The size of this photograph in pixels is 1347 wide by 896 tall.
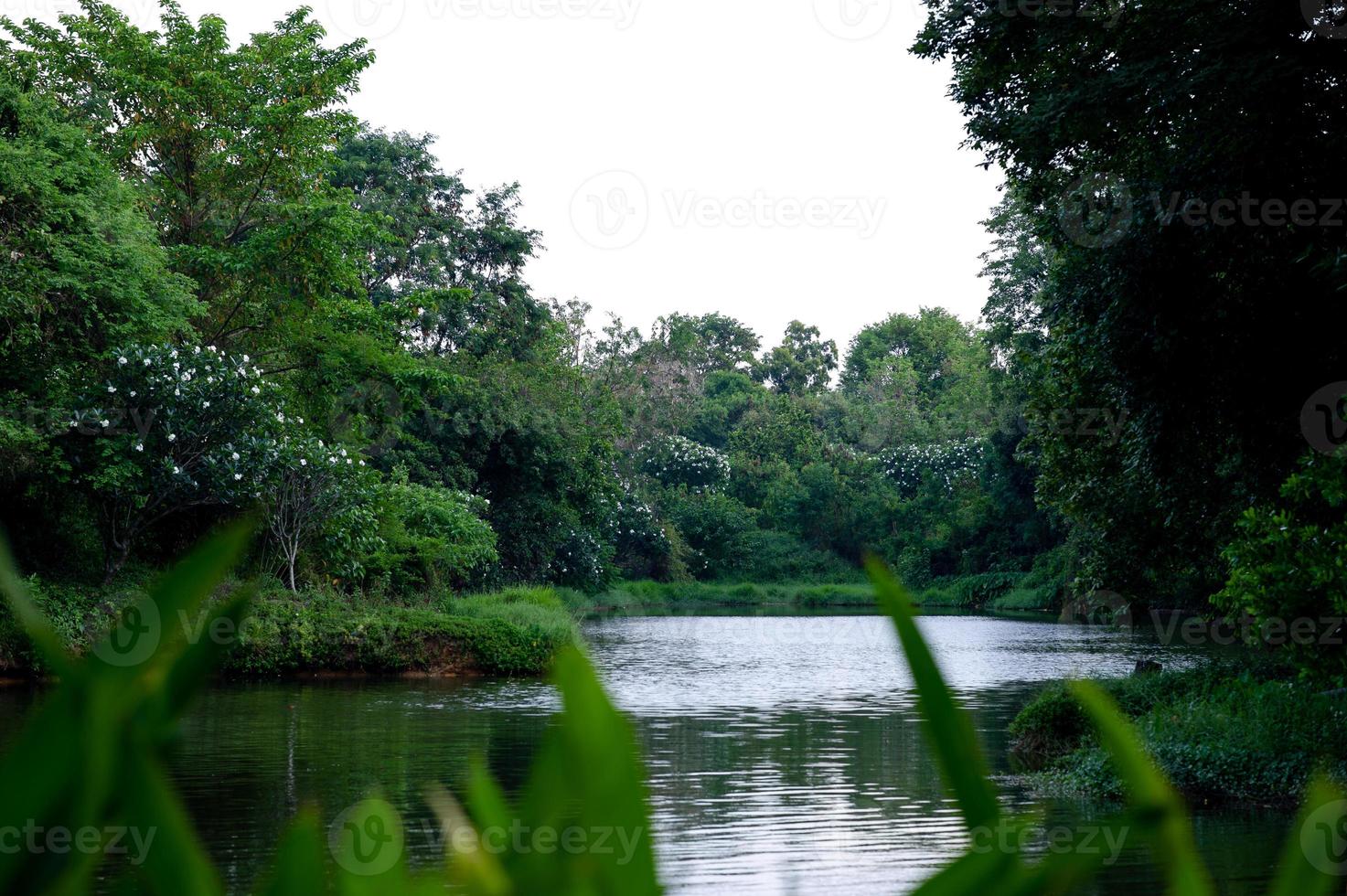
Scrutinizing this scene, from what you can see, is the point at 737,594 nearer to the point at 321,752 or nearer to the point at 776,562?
the point at 776,562

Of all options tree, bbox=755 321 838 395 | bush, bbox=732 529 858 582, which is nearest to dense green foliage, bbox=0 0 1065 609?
bush, bbox=732 529 858 582

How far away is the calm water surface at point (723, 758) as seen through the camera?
303 inches

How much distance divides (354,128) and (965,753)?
78.2ft

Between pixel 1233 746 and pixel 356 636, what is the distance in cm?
1300

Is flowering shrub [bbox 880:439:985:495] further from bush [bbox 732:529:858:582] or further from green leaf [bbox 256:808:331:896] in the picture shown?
green leaf [bbox 256:808:331:896]

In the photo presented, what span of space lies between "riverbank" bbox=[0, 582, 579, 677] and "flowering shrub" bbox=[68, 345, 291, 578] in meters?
1.41

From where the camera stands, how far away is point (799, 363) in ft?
234

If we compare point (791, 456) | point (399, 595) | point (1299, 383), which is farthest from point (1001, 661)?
point (791, 456)

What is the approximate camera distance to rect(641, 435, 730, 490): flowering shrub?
50.4 meters

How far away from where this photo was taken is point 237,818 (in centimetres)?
888

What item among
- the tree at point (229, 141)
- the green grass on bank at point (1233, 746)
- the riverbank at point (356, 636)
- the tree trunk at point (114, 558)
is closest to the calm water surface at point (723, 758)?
the green grass on bank at point (1233, 746)

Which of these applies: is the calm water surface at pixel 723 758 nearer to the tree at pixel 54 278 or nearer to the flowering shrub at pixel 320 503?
the flowering shrub at pixel 320 503

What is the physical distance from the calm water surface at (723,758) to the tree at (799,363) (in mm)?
48488

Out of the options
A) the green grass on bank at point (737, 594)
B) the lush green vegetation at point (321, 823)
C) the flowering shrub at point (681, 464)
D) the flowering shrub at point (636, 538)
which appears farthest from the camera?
the flowering shrub at point (681, 464)
